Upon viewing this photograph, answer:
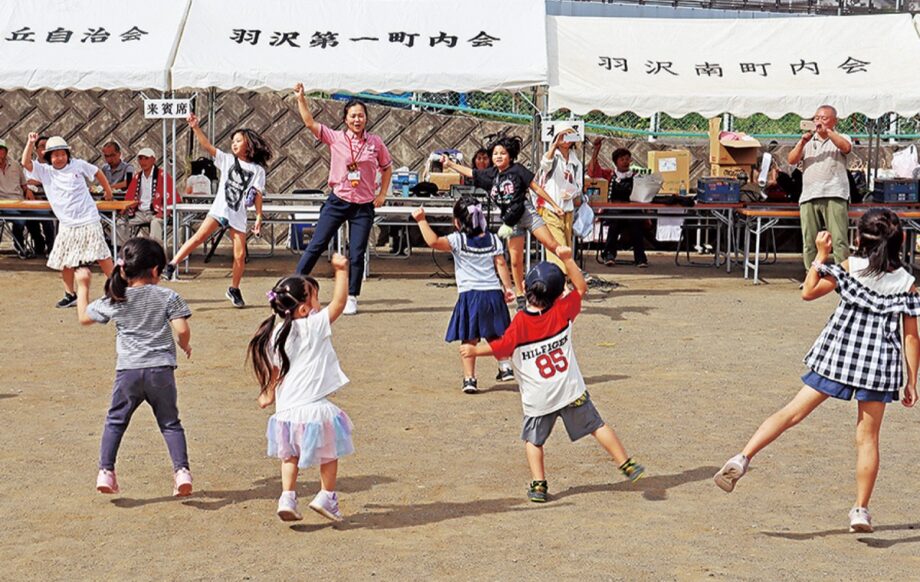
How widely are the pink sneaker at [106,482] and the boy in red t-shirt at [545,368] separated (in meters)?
1.73

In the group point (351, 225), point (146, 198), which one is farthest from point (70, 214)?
point (146, 198)

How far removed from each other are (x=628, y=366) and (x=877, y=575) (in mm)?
4889

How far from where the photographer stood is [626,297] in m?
14.5

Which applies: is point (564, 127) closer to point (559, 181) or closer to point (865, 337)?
point (559, 181)

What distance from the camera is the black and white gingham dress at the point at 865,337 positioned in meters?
6.17

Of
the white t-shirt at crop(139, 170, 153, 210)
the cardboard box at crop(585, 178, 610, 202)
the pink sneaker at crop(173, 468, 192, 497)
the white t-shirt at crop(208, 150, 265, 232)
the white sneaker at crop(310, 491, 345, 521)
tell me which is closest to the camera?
the white sneaker at crop(310, 491, 345, 521)

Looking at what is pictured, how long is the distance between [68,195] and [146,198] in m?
3.81

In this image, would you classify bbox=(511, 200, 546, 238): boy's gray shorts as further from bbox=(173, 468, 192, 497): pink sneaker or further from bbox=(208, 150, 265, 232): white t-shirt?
bbox=(173, 468, 192, 497): pink sneaker

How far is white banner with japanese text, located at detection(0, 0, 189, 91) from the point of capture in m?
15.1

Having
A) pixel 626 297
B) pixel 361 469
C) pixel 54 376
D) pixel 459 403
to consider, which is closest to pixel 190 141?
pixel 626 297

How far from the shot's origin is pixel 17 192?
56.3ft

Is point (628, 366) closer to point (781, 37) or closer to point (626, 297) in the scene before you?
point (626, 297)

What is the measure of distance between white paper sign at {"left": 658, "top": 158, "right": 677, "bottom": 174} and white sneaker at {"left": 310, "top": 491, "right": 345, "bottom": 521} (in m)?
12.8

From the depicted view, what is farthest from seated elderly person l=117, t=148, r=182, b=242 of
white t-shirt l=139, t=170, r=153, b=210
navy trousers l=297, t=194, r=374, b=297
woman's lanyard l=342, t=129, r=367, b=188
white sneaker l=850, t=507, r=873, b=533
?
white sneaker l=850, t=507, r=873, b=533
